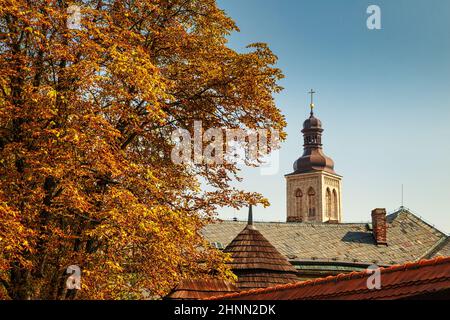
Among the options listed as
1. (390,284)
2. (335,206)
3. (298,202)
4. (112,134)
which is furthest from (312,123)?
(390,284)

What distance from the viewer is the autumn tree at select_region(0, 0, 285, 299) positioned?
42.9ft

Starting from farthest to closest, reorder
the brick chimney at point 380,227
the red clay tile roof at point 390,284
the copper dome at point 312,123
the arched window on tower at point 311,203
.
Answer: the arched window on tower at point 311,203 < the copper dome at point 312,123 < the brick chimney at point 380,227 < the red clay tile roof at point 390,284

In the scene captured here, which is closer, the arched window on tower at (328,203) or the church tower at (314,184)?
the church tower at (314,184)

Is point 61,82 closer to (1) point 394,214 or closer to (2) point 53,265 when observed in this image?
(2) point 53,265

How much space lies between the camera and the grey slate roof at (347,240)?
39719 millimetres


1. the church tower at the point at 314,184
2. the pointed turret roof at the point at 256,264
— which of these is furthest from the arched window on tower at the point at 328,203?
the pointed turret roof at the point at 256,264

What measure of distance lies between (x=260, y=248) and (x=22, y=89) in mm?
11313

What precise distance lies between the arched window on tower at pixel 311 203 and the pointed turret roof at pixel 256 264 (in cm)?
9891

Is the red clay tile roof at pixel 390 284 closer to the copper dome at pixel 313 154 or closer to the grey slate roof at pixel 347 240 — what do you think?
the grey slate roof at pixel 347 240

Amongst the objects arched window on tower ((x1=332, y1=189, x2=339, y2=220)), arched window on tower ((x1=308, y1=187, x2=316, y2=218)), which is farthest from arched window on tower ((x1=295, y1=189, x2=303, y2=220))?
arched window on tower ((x1=332, y1=189, x2=339, y2=220))

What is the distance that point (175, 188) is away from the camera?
1623cm

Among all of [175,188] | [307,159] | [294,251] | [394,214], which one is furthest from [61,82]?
[307,159]

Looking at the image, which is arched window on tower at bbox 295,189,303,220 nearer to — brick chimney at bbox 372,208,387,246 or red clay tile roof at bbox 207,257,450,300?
brick chimney at bbox 372,208,387,246

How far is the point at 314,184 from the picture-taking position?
12188 cm
